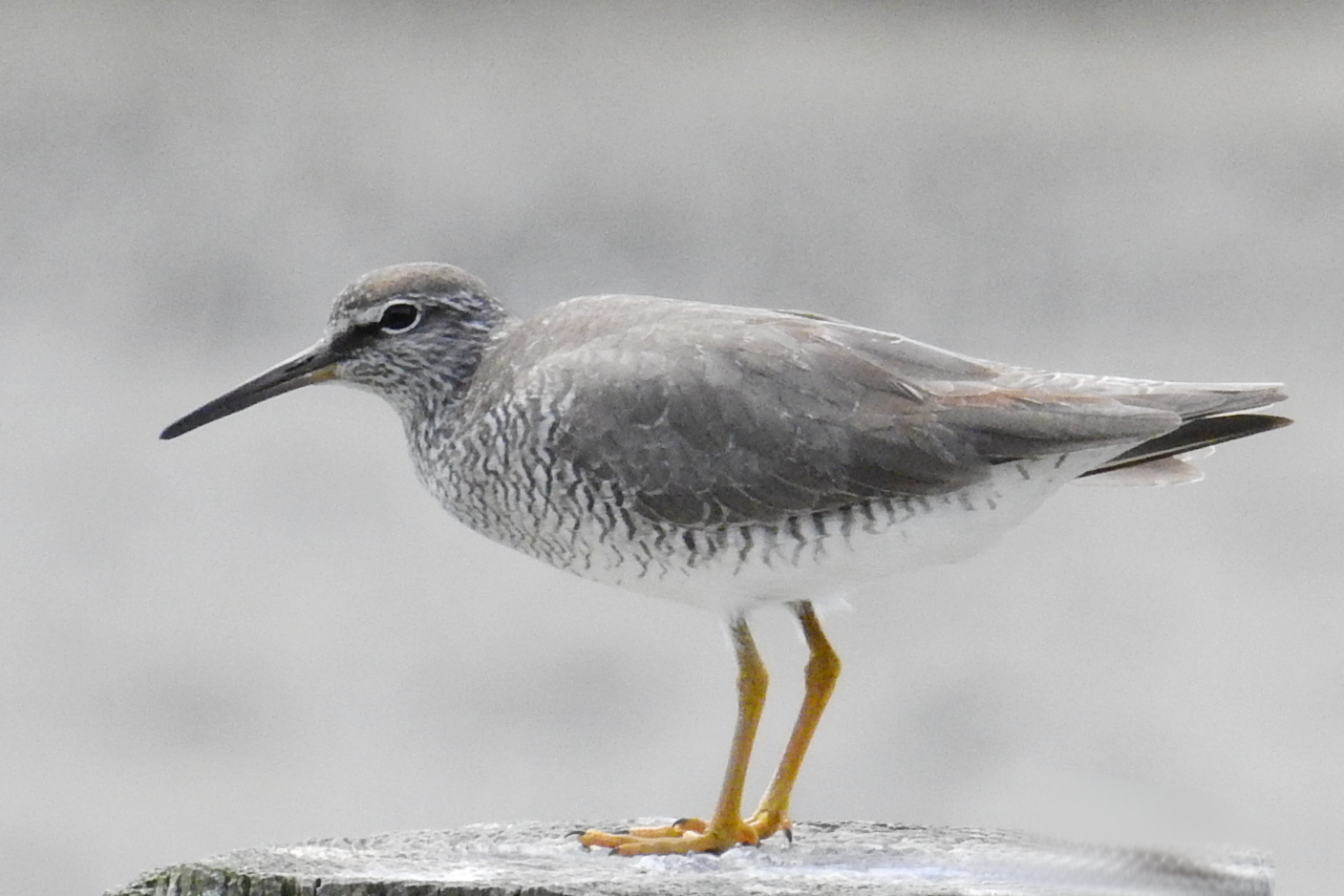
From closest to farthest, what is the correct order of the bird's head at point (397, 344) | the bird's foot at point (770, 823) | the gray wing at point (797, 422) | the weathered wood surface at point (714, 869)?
1. the weathered wood surface at point (714, 869)
2. the gray wing at point (797, 422)
3. the bird's foot at point (770, 823)
4. the bird's head at point (397, 344)

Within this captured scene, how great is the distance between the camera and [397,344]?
4.56m

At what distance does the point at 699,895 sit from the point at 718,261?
17.7 ft

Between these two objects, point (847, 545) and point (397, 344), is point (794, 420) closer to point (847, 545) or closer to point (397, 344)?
point (847, 545)

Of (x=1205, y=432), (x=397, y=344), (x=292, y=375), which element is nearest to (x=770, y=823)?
(x=1205, y=432)

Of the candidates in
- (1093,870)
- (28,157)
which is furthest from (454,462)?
(28,157)

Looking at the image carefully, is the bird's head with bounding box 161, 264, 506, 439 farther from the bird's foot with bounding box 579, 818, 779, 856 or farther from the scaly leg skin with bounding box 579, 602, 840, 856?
the bird's foot with bounding box 579, 818, 779, 856

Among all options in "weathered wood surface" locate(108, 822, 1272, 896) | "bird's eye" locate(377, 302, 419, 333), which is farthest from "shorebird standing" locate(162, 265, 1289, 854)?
"bird's eye" locate(377, 302, 419, 333)

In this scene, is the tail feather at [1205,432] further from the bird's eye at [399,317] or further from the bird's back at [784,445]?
the bird's eye at [399,317]

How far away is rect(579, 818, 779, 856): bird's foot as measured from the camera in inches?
164

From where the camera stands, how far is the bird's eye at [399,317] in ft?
14.9

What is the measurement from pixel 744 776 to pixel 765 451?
728 millimetres

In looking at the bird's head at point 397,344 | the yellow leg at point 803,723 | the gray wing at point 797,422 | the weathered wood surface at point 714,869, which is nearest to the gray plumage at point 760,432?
the gray wing at point 797,422

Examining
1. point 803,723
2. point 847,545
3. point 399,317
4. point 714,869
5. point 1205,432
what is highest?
point 399,317

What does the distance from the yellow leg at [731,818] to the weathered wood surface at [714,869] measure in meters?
0.04
